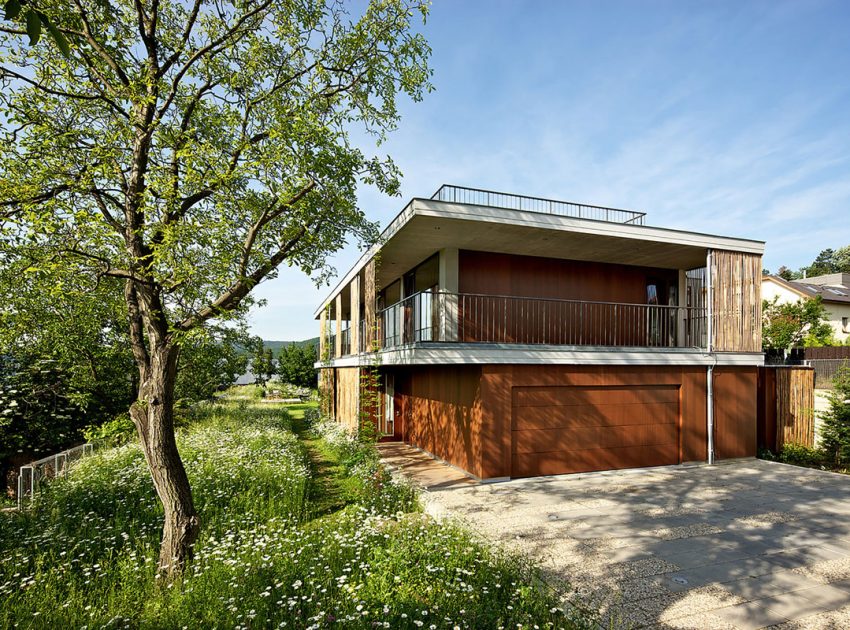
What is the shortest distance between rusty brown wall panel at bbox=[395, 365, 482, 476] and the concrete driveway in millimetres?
1197

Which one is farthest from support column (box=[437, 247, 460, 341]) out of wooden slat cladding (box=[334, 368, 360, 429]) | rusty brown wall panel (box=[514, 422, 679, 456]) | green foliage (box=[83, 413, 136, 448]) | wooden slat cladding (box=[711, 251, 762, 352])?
green foliage (box=[83, 413, 136, 448])

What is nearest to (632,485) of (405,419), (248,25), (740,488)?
(740,488)

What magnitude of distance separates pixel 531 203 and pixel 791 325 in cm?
2455

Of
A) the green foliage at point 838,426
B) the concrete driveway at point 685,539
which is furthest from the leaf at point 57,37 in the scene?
the green foliage at point 838,426

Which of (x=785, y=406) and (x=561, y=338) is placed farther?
(x=561, y=338)

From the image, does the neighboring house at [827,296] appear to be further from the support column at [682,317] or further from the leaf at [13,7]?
the leaf at [13,7]

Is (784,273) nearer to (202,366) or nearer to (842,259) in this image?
(842,259)

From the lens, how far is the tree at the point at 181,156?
5.08 m

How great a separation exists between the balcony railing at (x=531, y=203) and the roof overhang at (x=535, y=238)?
0.71m

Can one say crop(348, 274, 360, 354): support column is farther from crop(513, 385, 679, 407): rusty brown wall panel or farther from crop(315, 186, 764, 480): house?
crop(513, 385, 679, 407): rusty brown wall panel

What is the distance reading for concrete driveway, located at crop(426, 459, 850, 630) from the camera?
14.1 ft

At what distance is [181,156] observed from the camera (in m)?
5.01

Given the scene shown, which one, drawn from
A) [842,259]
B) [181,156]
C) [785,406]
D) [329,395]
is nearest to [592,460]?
[785,406]

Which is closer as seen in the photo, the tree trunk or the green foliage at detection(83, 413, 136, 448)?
the tree trunk
